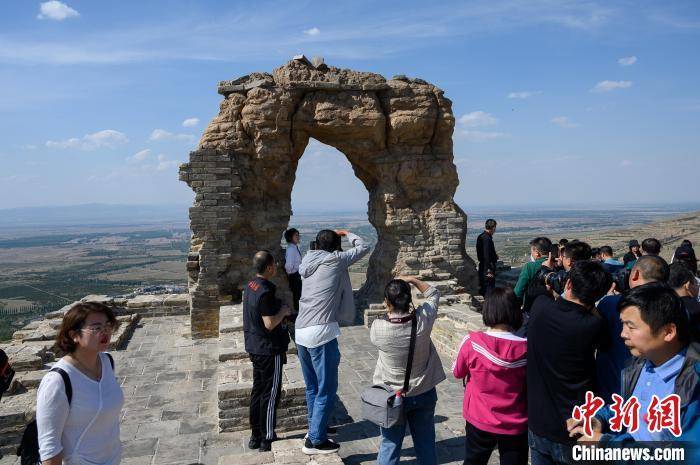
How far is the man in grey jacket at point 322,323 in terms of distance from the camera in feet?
15.0

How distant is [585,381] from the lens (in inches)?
119

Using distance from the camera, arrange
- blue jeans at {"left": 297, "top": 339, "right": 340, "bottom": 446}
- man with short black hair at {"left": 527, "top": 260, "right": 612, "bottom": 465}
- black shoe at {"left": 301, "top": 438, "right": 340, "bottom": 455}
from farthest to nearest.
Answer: blue jeans at {"left": 297, "top": 339, "right": 340, "bottom": 446}, black shoe at {"left": 301, "top": 438, "right": 340, "bottom": 455}, man with short black hair at {"left": 527, "top": 260, "right": 612, "bottom": 465}

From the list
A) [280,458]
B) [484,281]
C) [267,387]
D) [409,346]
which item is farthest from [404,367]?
[484,281]

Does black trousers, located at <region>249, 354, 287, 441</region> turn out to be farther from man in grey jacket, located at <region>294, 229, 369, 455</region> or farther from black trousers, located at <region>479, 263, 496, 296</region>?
black trousers, located at <region>479, 263, 496, 296</region>

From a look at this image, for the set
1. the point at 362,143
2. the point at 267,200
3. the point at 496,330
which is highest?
the point at 362,143

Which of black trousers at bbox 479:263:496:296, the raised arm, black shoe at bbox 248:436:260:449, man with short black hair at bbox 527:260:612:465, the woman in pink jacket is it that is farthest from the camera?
black trousers at bbox 479:263:496:296

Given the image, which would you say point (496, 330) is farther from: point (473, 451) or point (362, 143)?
point (362, 143)

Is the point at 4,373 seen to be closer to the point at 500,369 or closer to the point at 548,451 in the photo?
the point at 500,369

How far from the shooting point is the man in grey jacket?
15.0 ft

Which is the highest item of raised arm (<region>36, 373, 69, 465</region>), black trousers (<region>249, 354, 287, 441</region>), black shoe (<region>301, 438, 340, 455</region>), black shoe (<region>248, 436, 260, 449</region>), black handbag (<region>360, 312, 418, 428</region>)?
raised arm (<region>36, 373, 69, 465</region>)

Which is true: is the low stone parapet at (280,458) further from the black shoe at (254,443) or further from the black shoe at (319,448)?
the black shoe at (254,443)

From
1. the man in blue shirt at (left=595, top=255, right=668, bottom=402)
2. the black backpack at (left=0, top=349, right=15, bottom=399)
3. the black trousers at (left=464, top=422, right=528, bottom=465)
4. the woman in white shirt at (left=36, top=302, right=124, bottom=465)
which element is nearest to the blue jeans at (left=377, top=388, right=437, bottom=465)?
the black trousers at (left=464, top=422, right=528, bottom=465)

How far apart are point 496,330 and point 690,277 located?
6.33 ft

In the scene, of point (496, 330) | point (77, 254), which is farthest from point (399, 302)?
point (77, 254)
